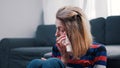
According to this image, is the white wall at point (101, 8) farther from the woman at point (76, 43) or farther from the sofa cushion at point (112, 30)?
the woman at point (76, 43)

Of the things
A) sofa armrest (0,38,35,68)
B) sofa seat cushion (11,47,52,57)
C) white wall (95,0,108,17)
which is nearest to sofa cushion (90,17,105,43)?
white wall (95,0,108,17)

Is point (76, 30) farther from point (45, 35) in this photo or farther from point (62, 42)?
point (45, 35)

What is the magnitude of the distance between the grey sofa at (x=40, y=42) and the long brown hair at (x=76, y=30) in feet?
3.13

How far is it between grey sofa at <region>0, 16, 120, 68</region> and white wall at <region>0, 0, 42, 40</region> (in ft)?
1.08

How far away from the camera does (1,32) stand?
3277mm

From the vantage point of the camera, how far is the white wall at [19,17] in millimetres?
3330

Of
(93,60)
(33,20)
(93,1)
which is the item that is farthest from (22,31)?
(93,60)

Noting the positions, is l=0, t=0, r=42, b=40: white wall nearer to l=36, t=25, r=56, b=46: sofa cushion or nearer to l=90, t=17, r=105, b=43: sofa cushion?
l=36, t=25, r=56, b=46: sofa cushion

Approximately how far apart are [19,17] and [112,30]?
1571 millimetres

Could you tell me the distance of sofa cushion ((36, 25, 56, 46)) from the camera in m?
3.22

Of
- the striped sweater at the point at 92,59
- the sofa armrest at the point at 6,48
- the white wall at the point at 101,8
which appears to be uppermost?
the white wall at the point at 101,8

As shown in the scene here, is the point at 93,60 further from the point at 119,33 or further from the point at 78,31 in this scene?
the point at 119,33

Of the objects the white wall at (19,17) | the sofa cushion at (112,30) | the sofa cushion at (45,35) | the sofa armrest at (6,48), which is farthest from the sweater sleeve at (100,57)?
the white wall at (19,17)

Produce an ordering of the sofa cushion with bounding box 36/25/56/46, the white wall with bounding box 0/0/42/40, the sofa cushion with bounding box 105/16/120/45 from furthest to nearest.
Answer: the white wall with bounding box 0/0/42/40 < the sofa cushion with bounding box 36/25/56/46 < the sofa cushion with bounding box 105/16/120/45
